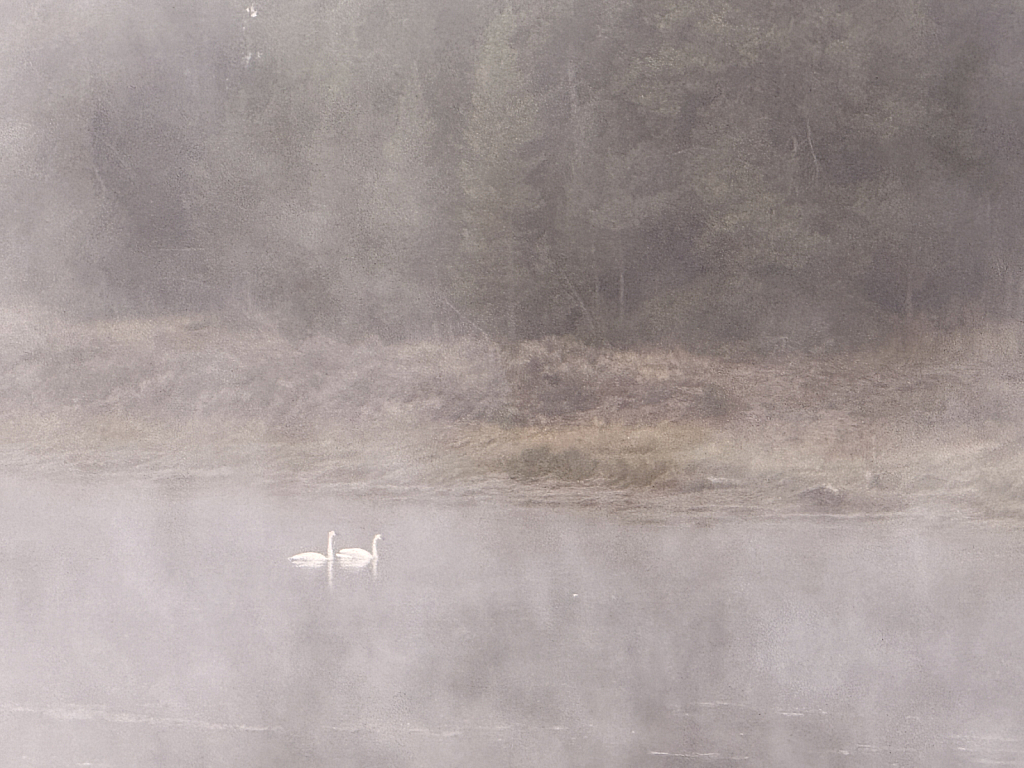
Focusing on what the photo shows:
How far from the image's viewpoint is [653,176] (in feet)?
52.5

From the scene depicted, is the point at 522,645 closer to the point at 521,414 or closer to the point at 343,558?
the point at 343,558

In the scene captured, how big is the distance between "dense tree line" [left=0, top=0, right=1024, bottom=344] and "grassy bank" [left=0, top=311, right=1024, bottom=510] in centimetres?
62

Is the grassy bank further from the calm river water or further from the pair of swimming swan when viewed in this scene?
the pair of swimming swan

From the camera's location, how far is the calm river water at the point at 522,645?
5.19m

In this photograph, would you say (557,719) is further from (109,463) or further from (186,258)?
(109,463)

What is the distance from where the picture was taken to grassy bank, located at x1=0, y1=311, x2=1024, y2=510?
39.4 ft

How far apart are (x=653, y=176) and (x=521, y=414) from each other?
354 cm

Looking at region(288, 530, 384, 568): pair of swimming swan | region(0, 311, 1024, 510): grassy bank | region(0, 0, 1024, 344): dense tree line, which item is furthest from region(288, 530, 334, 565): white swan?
region(0, 0, 1024, 344): dense tree line

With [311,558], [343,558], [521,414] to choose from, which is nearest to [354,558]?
[343,558]

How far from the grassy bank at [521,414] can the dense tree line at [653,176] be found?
617 millimetres

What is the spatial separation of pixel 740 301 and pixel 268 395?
5.39m

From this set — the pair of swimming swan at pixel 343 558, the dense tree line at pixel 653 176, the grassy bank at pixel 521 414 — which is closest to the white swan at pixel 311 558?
the pair of swimming swan at pixel 343 558

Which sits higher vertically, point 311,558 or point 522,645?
point 522,645

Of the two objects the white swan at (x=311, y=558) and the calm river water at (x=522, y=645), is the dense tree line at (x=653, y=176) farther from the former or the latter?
the calm river water at (x=522, y=645)
